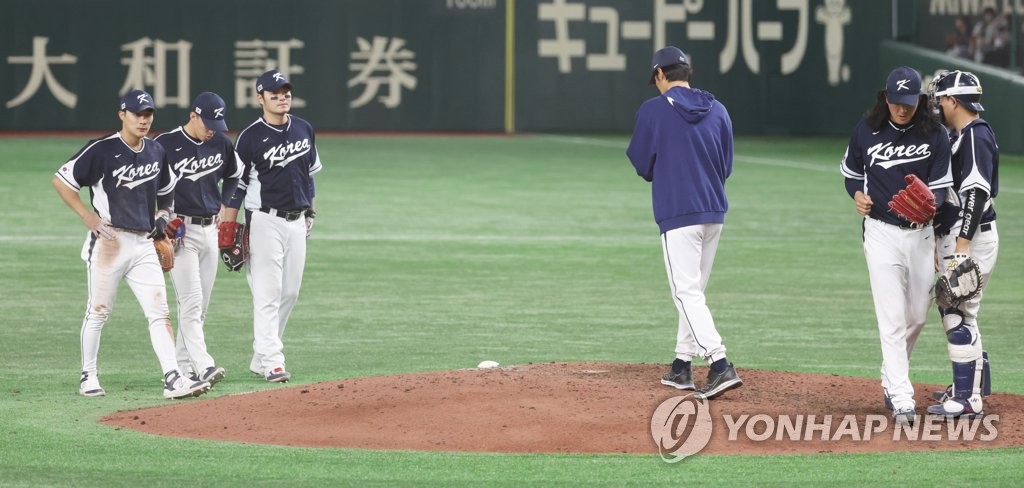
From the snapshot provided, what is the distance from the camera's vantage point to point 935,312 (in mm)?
13000

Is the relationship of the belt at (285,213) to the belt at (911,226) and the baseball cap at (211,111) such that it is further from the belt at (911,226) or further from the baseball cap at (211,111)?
the belt at (911,226)

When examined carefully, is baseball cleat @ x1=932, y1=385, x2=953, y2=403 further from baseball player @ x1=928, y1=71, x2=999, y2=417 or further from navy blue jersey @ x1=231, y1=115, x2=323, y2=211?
navy blue jersey @ x1=231, y1=115, x2=323, y2=211

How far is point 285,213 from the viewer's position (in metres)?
9.87

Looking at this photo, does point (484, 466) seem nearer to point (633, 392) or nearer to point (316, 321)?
point (633, 392)

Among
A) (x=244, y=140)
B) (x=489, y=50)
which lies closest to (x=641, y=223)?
(x=244, y=140)

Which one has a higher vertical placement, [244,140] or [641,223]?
[244,140]

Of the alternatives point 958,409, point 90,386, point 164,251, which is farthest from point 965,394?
point 90,386

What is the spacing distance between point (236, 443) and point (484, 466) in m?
1.25

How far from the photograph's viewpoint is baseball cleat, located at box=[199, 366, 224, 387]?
9383 millimetres

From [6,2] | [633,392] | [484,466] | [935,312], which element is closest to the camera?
[484,466]

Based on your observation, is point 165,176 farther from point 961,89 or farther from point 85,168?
point 961,89

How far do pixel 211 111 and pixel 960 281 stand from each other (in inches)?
179

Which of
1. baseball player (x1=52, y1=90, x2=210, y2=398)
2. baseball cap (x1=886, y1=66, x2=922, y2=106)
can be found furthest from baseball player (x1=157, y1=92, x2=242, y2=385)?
baseball cap (x1=886, y1=66, x2=922, y2=106)

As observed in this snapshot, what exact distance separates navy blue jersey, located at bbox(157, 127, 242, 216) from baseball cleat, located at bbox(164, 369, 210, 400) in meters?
1.18
